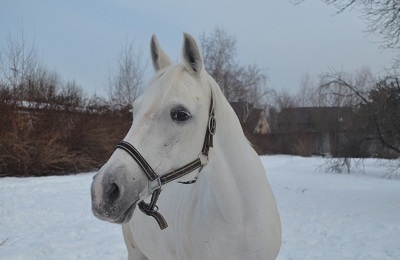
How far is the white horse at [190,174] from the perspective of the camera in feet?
4.90

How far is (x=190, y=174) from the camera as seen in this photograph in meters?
1.70

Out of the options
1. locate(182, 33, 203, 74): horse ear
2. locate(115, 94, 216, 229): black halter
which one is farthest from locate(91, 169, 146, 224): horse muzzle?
locate(182, 33, 203, 74): horse ear

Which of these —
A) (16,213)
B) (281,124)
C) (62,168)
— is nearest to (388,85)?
(16,213)

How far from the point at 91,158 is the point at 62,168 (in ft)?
4.90

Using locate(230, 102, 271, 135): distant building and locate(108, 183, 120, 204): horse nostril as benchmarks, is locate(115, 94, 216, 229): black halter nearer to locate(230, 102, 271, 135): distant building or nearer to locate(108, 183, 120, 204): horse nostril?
locate(108, 183, 120, 204): horse nostril

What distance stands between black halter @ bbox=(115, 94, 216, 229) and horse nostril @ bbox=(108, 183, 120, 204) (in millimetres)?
152

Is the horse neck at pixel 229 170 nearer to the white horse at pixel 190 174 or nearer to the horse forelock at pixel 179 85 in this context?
the white horse at pixel 190 174

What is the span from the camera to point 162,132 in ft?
5.20

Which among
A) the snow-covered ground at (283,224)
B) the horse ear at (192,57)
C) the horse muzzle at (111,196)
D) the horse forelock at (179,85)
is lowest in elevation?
the snow-covered ground at (283,224)

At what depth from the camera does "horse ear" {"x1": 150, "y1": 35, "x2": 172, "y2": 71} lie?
6.71 ft

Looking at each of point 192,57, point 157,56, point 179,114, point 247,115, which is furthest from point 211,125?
point 247,115

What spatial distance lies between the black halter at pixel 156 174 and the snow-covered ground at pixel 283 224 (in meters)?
3.34

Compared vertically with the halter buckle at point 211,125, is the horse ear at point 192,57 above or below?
above

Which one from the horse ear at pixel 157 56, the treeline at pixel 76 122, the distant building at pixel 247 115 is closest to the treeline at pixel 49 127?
the treeline at pixel 76 122
